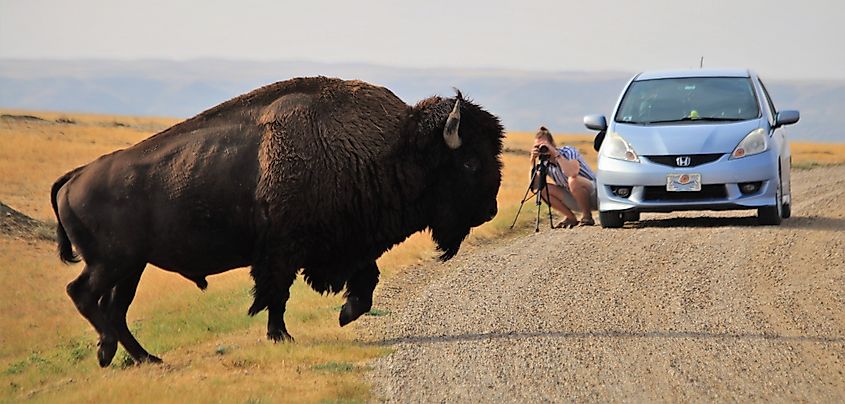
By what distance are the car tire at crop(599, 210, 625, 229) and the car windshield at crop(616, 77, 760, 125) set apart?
119 centimetres

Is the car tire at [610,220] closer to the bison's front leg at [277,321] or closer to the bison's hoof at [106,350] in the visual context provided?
the bison's front leg at [277,321]

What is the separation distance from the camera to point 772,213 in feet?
52.7

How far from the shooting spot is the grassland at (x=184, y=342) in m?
8.62

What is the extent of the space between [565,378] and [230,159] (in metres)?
3.36

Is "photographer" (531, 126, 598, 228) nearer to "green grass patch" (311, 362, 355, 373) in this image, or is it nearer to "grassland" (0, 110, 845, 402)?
"grassland" (0, 110, 845, 402)

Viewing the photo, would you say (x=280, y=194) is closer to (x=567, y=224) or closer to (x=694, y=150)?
(x=694, y=150)

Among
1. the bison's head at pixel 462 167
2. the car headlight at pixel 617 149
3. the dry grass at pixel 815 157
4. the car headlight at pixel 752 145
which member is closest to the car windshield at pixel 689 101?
the car headlight at pixel 617 149

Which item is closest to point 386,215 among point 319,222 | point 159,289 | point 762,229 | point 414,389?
point 319,222

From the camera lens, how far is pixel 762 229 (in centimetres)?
1591

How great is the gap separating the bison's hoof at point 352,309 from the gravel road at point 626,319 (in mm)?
182

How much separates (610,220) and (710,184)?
1.56 meters

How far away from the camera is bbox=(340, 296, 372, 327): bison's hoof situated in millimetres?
10789

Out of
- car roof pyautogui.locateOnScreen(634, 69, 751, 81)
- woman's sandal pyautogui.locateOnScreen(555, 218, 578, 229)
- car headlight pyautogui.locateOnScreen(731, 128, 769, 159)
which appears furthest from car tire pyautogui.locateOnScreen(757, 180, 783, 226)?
woman's sandal pyautogui.locateOnScreen(555, 218, 578, 229)

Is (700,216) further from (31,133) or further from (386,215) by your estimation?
(31,133)
